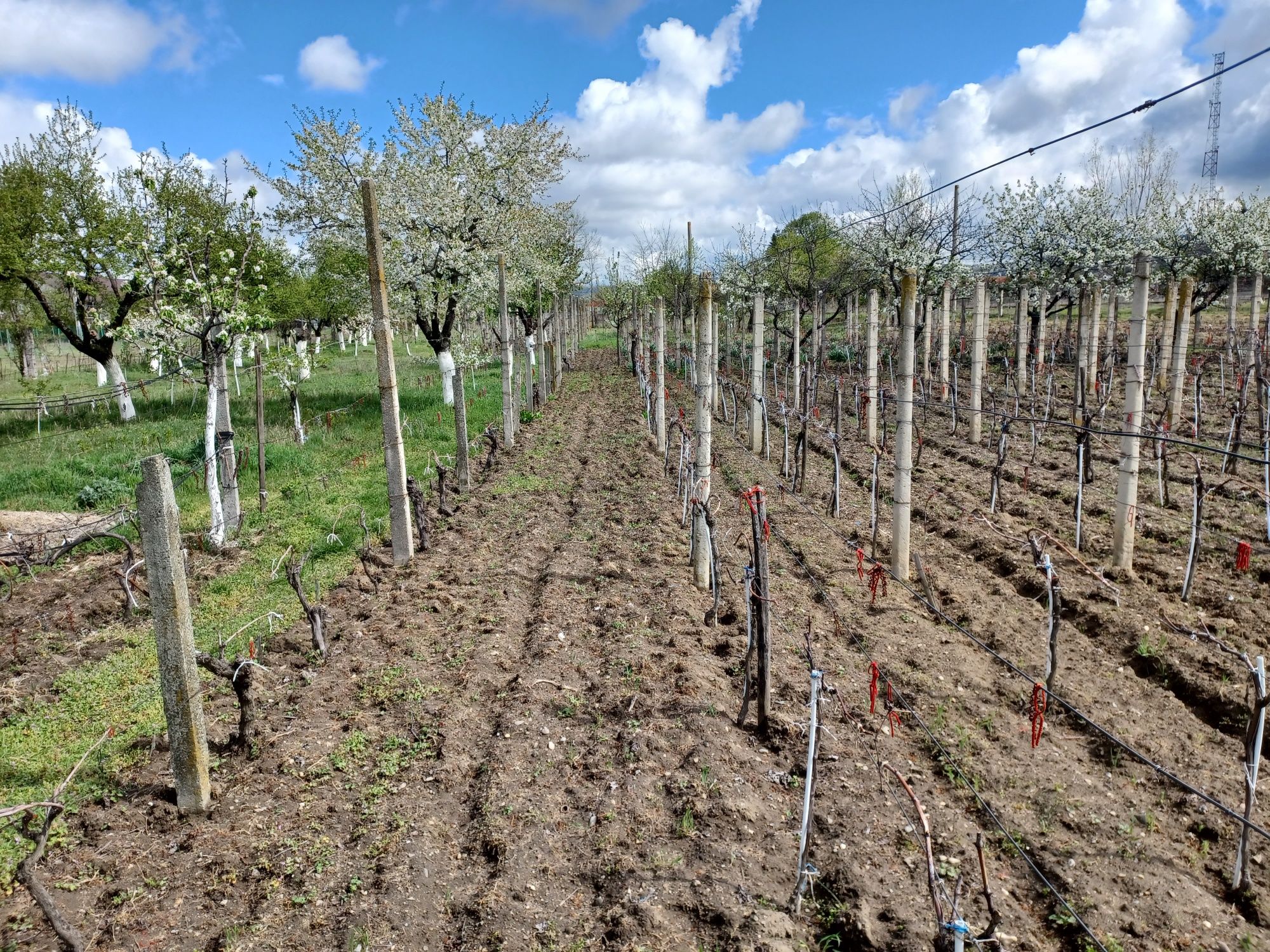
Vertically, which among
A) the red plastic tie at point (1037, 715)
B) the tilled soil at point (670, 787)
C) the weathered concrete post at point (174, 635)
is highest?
the weathered concrete post at point (174, 635)

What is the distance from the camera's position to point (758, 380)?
13.7 metres

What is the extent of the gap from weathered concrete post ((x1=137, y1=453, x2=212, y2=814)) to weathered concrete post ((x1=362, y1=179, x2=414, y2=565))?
12.9 feet

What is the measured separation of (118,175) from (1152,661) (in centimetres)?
2662

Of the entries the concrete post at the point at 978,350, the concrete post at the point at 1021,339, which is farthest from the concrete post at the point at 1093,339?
the concrete post at the point at 978,350

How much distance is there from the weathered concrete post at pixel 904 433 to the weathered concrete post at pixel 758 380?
4.67 metres

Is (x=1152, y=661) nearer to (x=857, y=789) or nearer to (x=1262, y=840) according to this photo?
(x=1262, y=840)

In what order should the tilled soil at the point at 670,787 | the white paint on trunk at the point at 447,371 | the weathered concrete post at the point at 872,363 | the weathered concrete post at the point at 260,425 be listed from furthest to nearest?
the white paint on trunk at the point at 447,371 → the weathered concrete post at the point at 872,363 → the weathered concrete post at the point at 260,425 → the tilled soil at the point at 670,787

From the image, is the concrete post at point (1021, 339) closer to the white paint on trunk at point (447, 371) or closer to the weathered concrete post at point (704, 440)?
the weathered concrete post at point (704, 440)

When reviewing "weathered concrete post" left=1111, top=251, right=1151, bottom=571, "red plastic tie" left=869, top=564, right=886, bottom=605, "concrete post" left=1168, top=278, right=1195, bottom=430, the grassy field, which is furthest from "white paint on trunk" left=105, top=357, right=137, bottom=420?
"concrete post" left=1168, top=278, right=1195, bottom=430

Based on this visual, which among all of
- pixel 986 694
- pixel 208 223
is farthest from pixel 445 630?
pixel 208 223

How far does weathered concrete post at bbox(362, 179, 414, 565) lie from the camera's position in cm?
823

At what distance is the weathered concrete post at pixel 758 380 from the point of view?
40.8 feet

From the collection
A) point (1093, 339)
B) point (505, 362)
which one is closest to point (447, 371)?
point (505, 362)

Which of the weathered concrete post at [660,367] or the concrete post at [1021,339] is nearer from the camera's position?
the weathered concrete post at [660,367]
